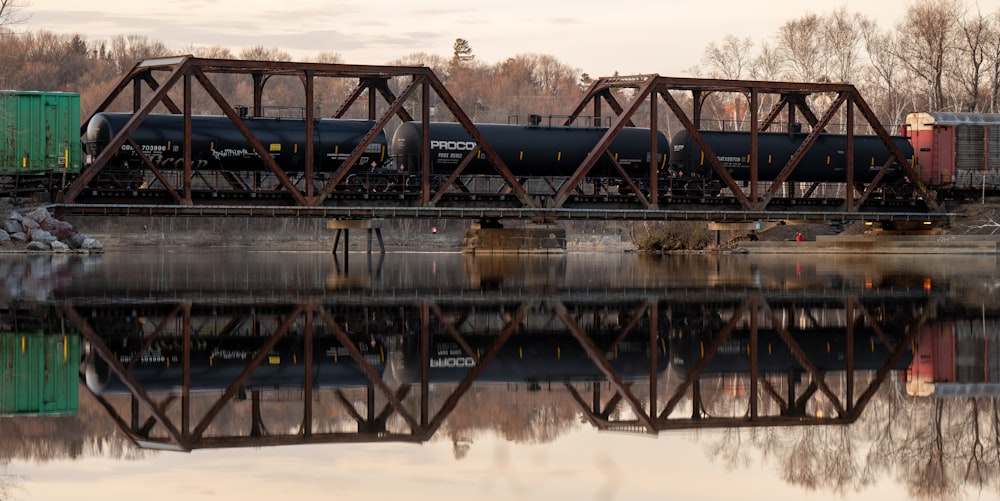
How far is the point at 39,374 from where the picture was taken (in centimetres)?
1269

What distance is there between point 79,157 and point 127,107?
71280 millimetres

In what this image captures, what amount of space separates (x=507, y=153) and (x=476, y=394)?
36.1 m

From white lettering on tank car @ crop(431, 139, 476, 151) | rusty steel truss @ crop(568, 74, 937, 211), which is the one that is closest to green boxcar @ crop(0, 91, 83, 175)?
white lettering on tank car @ crop(431, 139, 476, 151)

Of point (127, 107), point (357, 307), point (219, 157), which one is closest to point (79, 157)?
point (219, 157)

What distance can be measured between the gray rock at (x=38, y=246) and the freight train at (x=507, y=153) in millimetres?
2586

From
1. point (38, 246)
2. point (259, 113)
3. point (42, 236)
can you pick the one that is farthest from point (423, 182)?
point (38, 246)

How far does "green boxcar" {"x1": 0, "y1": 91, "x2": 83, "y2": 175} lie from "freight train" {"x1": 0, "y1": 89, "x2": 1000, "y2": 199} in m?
0.04

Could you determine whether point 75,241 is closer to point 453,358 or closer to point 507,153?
point 507,153

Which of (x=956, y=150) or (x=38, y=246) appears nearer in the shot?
(x=38, y=246)

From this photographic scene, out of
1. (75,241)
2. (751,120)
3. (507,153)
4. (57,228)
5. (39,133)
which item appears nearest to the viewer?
(39,133)

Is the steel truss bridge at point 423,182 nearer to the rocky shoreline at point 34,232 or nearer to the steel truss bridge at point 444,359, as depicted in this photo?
the rocky shoreline at point 34,232

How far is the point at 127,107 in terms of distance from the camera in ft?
370

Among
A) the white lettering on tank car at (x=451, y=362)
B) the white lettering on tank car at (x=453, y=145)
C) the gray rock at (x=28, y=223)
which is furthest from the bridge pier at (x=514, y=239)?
the white lettering on tank car at (x=451, y=362)

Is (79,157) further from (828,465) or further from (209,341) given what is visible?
(828,465)
